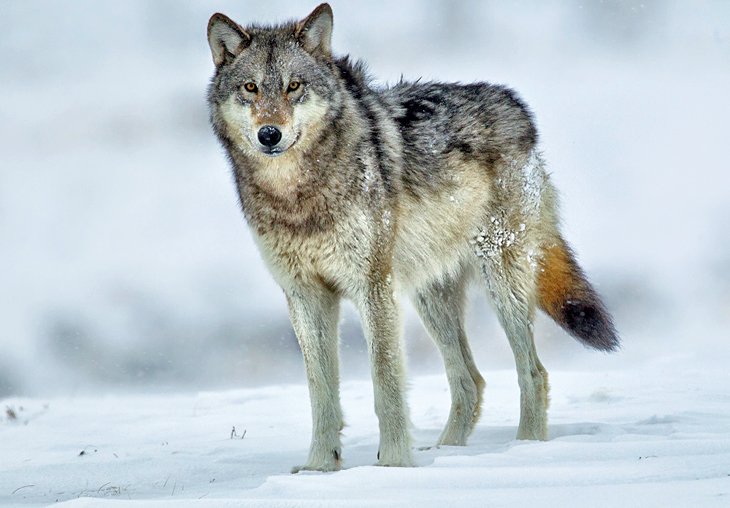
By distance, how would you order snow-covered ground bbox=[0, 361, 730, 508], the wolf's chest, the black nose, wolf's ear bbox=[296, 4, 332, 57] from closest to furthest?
snow-covered ground bbox=[0, 361, 730, 508]
the black nose
the wolf's chest
wolf's ear bbox=[296, 4, 332, 57]

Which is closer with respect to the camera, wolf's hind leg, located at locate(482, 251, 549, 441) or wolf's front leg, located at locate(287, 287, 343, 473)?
wolf's front leg, located at locate(287, 287, 343, 473)

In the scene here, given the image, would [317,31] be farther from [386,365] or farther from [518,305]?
[518,305]

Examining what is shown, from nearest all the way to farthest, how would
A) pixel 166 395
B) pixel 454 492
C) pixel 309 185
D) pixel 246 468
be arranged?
1. pixel 454 492
2. pixel 309 185
3. pixel 246 468
4. pixel 166 395

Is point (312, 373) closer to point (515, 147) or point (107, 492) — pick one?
point (107, 492)

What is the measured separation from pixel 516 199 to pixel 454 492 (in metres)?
2.46

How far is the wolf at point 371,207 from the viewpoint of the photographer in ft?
13.4

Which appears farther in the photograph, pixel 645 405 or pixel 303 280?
pixel 645 405

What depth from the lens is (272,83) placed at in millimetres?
3979

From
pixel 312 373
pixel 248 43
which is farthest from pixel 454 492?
pixel 248 43

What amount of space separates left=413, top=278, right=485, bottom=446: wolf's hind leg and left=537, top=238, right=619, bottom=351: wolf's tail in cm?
50

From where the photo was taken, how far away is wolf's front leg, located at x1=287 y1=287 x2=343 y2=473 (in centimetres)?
420

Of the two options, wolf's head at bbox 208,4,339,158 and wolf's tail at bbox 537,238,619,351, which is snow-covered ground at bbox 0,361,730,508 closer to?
wolf's tail at bbox 537,238,619,351

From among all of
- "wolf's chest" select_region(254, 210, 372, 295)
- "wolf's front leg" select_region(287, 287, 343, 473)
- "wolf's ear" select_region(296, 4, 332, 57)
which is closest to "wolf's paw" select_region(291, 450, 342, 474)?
"wolf's front leg" select_region(287, 287, 343, 473)

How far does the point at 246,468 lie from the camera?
4410 millimetres
